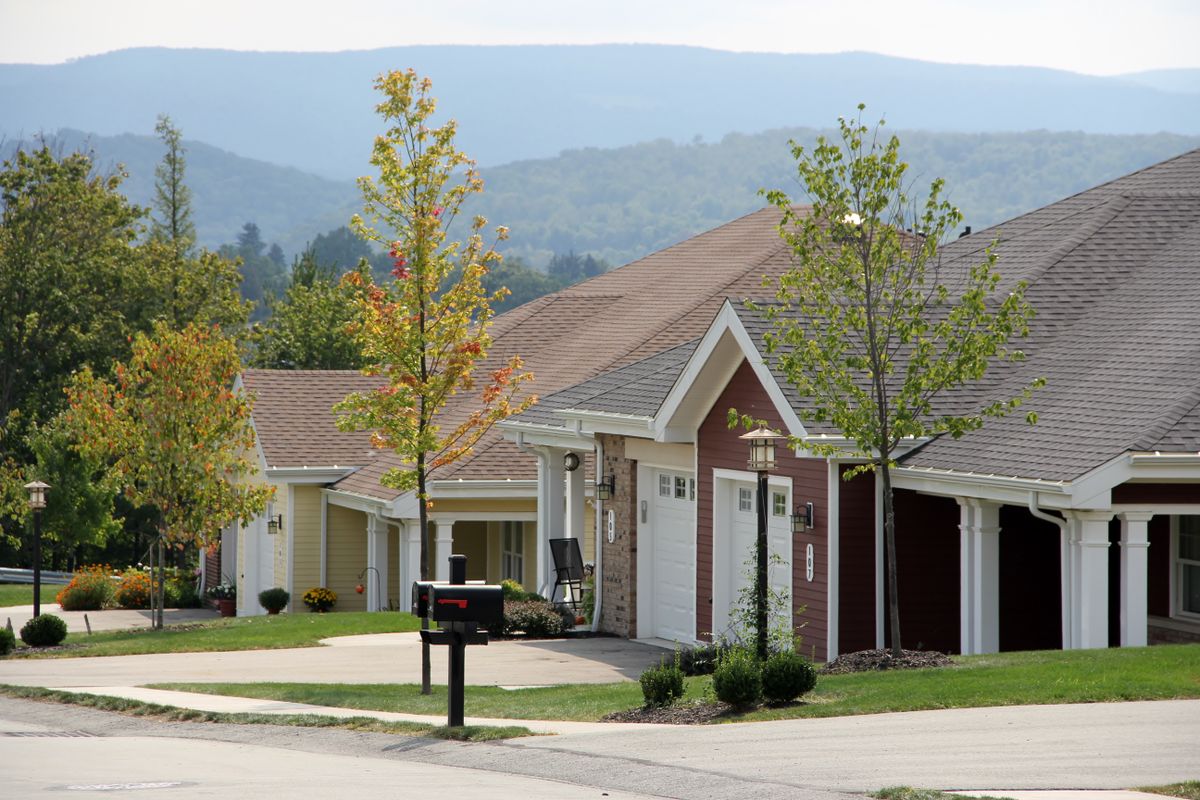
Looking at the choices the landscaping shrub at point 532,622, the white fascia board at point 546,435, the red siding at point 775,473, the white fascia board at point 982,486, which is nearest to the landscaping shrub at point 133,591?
the white fascia board at point 546,435

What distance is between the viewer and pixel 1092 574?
55.2 ft

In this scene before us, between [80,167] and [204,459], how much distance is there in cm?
3250

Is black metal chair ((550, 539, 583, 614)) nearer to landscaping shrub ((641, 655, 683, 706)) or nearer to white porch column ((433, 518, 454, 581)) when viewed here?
white porch column ((433, 518, 454, 581))

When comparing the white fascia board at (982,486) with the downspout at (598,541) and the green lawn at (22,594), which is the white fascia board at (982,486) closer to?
the downspout at (598,541)

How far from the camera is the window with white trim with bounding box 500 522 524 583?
104 feet

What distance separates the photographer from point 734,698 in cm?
1421

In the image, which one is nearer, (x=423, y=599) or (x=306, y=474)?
(x=423, y=599)

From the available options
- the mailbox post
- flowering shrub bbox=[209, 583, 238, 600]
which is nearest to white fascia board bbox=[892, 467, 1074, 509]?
the mailbox post

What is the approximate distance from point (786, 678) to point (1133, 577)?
4737 mm

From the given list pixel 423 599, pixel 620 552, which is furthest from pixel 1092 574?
pixel 620 552

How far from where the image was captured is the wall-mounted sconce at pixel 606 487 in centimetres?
2444

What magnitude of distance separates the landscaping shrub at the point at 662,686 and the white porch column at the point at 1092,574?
15.6ft

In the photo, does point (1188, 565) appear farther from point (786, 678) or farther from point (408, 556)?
point (408, 556)

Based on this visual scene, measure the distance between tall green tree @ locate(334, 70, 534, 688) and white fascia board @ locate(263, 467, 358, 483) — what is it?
10773 mm
